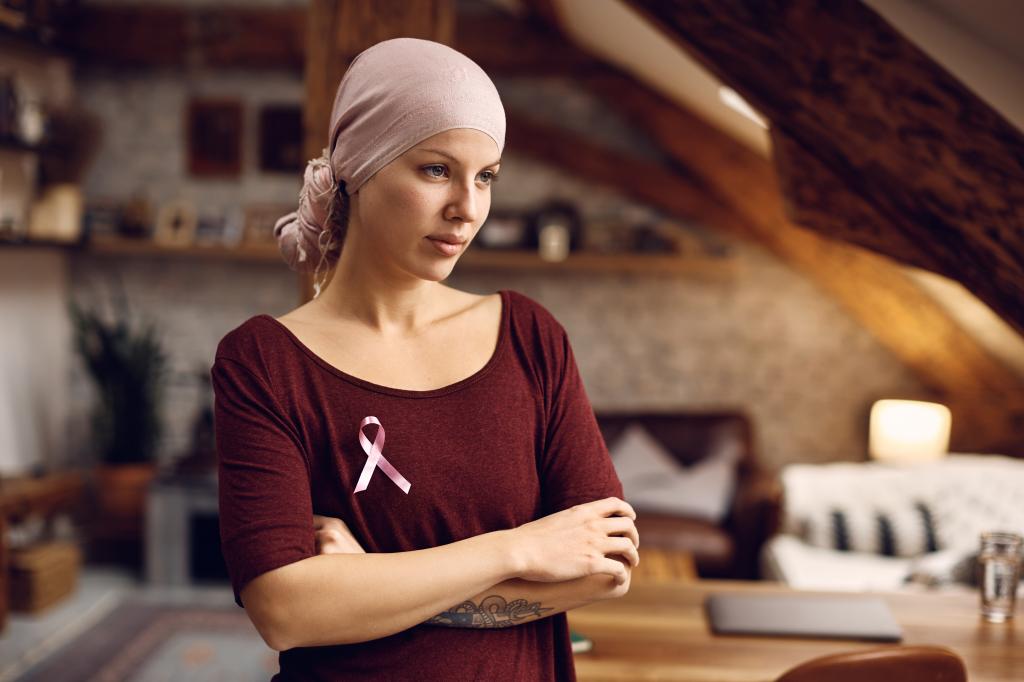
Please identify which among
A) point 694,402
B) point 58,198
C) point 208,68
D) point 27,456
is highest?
point 208,68

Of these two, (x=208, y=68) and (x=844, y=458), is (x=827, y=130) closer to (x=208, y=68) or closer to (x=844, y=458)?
(x=844, y=458)

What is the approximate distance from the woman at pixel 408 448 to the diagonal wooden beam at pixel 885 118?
62cm

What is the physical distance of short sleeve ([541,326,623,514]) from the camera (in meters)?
1.30

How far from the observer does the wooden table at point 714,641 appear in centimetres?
173

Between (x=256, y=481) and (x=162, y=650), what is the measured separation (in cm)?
337

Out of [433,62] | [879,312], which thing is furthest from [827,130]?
[879,312]

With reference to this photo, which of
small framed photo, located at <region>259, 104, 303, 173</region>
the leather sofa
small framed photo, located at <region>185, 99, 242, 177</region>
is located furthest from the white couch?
small framed photo, located at <region>185, 99, 242, 177</region>

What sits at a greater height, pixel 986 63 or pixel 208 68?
pixel 208 68

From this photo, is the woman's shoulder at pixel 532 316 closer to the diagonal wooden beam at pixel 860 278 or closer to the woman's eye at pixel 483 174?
the woman's eye at pixel 483 174

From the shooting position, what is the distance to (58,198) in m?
5.31

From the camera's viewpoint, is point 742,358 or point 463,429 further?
point 742,358

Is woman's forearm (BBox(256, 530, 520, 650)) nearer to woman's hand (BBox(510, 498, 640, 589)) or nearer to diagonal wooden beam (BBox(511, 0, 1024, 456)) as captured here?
woman's hand (BBox(510, 498, 640, 589))

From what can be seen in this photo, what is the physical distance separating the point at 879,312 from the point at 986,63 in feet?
12.7

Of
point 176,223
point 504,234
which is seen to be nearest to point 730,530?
point 504,234
